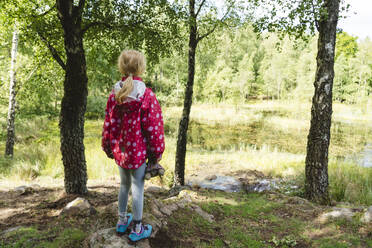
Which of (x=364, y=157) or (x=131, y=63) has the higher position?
(x=131, y=63)

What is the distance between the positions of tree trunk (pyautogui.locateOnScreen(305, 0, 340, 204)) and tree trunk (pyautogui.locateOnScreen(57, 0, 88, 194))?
4.82 m

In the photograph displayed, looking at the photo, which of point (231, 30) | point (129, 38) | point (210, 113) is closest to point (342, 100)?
point (210, 113)

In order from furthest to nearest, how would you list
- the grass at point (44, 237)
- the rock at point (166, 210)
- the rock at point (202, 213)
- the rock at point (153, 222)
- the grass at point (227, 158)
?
the grass at point (227, 158)
the rock at point (202, 213)
the rock at point (166, 210)
the rock at point (153, 222)
the grass at point (44, 237)

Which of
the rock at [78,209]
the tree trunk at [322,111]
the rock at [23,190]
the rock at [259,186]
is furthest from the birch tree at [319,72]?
the rock at [23,190]

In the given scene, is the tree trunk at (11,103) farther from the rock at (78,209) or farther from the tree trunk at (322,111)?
the tree trunk at (322,111)

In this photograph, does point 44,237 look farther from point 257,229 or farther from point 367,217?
point 367,217

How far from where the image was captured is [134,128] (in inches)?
98.7

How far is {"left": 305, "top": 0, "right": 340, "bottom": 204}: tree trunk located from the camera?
5.17 metres

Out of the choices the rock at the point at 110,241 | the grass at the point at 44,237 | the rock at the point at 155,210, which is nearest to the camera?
the rock at the point at 110,241

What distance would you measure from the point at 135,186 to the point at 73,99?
2.60 metres

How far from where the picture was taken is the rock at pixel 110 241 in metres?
2.56

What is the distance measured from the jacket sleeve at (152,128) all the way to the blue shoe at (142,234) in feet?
2.69

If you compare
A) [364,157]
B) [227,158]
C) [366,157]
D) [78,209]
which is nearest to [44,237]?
[78,209]

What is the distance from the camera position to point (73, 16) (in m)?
4.16
